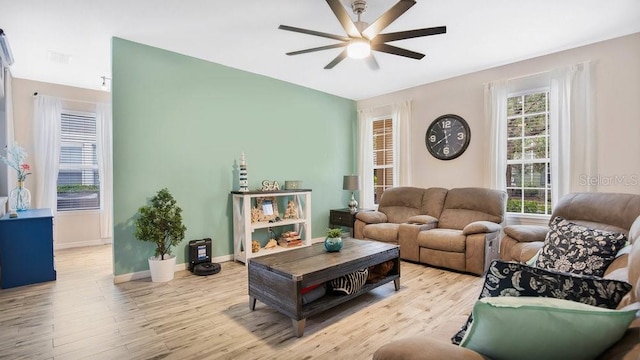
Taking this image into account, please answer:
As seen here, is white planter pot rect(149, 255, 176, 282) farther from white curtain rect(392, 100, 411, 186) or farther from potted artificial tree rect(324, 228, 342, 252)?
white curtain rect(392, 100, 411, 186)

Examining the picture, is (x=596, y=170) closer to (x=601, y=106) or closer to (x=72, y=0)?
(x=601, y=106)

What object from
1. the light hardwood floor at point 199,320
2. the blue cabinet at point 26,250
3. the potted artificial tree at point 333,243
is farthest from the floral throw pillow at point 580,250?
the blue cabinet at point 26,250

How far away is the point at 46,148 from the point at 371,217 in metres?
5.29

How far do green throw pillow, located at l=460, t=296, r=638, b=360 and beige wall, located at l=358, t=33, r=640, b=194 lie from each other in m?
3.65

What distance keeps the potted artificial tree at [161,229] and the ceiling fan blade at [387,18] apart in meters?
2.76

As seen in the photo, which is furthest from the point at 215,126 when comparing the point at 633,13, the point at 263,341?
the point at 633,13

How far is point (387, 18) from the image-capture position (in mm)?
2439

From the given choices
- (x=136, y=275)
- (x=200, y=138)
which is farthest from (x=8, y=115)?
(x=136, y=275)

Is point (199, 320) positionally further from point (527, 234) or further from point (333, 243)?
point (527, 234)

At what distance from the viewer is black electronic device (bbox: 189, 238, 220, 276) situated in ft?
12.3

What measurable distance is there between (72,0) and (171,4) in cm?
85

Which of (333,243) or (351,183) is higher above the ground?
(351,183)

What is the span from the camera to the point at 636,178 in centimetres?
342

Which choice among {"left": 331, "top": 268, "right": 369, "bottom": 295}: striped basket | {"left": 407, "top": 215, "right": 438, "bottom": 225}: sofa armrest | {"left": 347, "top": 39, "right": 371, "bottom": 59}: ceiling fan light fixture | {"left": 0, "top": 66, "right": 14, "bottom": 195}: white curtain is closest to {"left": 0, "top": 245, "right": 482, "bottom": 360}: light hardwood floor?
{"left": 331, "top": 268, "right": 369, "bottom": 295}: striped basket
